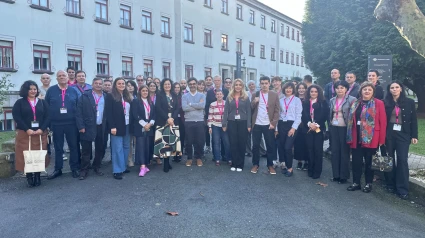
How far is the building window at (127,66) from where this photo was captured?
24.3m

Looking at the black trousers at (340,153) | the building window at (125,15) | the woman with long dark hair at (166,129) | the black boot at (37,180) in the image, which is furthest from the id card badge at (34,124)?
the building window at (125,15)

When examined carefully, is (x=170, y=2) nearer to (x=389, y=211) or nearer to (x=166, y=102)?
(x=166, y=102)

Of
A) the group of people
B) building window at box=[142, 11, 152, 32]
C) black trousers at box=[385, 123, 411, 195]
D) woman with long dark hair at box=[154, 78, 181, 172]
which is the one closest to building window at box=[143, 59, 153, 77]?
building window at box=[142, 11, 152, 32]

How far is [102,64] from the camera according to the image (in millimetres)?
22859

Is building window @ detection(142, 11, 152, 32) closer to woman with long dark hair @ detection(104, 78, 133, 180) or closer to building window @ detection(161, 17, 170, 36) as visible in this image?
building window @ detection(161, 17, 170, 36)

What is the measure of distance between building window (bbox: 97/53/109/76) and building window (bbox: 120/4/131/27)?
2777 mm

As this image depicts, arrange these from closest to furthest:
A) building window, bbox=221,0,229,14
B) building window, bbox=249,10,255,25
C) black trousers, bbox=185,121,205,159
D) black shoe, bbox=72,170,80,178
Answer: black shoe, bbox=72,170,80,178
black trousers, bbox=185,121,205,159
building window, bbox=221,0,229,14
building window, bbox=249,10,255,25

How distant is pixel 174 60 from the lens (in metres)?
28.2

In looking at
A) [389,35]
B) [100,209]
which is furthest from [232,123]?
[389,35]

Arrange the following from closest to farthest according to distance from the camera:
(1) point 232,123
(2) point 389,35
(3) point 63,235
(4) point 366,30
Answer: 1. (3) point 63,235
2. (1) point 232,123
3. (2) point 389,35
4. (4) point 366,30

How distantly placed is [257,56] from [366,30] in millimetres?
20669

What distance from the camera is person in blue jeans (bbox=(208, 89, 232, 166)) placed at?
7.95 metres

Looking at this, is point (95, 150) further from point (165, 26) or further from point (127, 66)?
point (165, 26)

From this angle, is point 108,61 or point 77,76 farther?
point 108,61
